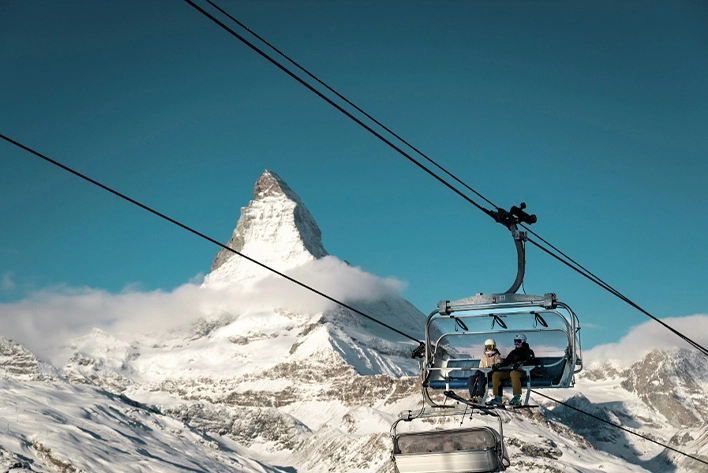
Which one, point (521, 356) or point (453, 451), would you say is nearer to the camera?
point (453, 451)

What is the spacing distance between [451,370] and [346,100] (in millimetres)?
7227

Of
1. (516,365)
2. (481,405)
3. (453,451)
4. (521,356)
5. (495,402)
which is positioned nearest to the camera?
(453,451)

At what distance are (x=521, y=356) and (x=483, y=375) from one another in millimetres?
984

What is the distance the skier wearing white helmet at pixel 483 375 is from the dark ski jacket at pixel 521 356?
8.1 inches

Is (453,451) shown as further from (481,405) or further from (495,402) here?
(495,402)

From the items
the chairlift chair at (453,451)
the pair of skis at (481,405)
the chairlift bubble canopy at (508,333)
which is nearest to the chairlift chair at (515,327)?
the chairlift bubble canopy at (508,333)

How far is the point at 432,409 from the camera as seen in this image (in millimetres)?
19297

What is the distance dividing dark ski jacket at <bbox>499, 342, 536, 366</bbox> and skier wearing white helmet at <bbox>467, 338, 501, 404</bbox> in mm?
206

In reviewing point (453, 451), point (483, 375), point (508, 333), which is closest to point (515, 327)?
point (508, 333)

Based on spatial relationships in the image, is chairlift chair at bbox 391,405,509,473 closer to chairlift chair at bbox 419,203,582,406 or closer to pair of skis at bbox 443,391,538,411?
pair of skis at bbox 443,391,538,411

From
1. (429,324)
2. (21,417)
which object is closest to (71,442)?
(21,417)

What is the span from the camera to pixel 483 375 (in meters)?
20.1

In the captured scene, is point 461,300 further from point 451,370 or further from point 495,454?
point 495,454

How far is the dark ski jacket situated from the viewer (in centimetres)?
2017
